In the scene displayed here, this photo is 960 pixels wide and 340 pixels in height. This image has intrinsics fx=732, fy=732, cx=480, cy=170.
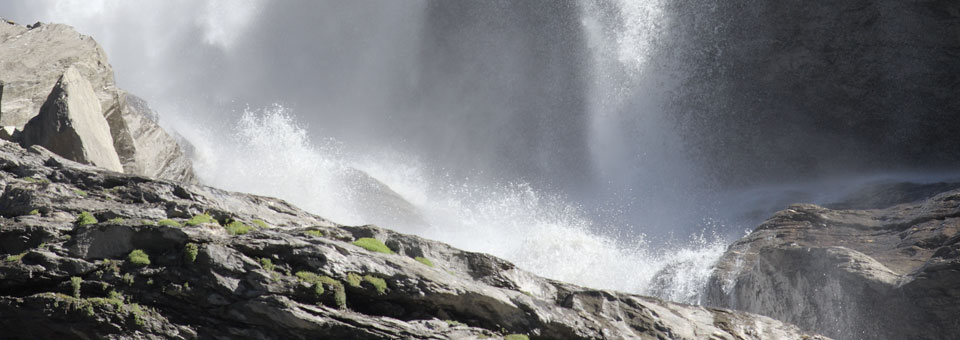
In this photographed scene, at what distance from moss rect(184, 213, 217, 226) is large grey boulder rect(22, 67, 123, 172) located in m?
6.62

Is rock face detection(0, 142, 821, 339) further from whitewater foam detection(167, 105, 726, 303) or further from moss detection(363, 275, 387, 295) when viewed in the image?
whitewater foam detection(167, 105, 726, 303)

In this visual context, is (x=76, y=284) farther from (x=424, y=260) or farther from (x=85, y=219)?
A: (x=424, y=260)

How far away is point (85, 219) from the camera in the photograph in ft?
31.4

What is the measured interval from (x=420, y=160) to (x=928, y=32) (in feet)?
98.3

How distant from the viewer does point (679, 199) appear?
39.8m

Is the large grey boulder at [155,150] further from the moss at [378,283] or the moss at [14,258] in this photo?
the moss at [378,283]

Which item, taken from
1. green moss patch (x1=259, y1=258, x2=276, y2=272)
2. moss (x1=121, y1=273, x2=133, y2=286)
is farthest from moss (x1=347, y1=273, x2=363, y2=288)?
moss (x1=121, y1=273, x2=133, y2=286)

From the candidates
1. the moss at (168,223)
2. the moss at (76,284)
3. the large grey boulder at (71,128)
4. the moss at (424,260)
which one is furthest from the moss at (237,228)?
the large grey boulder at (71,128)

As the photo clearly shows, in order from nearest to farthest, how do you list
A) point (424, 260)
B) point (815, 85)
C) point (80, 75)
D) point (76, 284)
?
point (76, 284), point (424, 260), point (80, 75), point (815, 85)

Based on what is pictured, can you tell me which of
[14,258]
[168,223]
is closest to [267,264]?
[168,223]

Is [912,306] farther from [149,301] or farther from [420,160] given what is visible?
[420,160]

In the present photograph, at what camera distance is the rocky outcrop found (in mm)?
18281

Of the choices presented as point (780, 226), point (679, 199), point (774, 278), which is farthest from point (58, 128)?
point (679, 199)

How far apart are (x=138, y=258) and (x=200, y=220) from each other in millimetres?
1409
